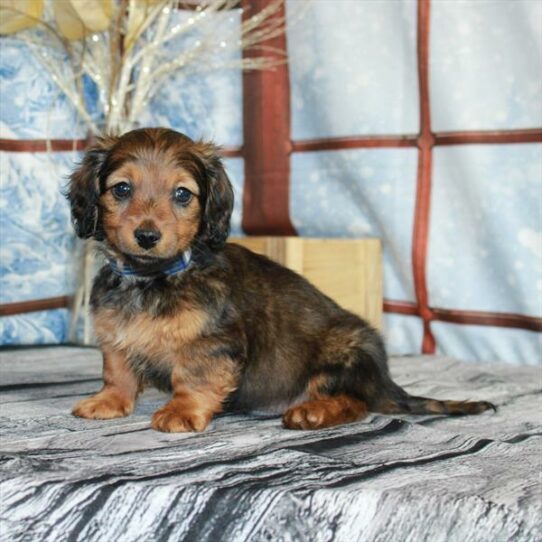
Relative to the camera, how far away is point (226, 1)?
3730 mm

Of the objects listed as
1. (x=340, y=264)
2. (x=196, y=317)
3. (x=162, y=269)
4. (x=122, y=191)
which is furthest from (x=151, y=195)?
(x=340, y=264)

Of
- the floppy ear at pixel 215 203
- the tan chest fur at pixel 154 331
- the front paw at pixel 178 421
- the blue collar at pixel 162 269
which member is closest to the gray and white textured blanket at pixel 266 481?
the front paw at pixel 178 421

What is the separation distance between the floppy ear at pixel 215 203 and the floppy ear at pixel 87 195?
0.86ft

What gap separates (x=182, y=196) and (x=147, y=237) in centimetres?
20

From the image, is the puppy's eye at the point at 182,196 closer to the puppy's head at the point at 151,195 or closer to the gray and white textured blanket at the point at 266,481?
the puppy's head at the point at 151,195

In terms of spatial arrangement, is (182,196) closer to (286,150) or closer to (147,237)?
(147,237)

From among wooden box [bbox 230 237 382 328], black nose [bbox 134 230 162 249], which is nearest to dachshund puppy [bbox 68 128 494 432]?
black nose [bbox 134 230 162 249]

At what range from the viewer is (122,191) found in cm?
228

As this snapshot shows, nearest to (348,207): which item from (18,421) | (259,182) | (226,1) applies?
(259,182)

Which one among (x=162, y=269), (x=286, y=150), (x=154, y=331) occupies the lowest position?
(x=154, y=331)

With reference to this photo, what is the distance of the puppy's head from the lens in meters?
2.19

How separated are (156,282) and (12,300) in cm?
149

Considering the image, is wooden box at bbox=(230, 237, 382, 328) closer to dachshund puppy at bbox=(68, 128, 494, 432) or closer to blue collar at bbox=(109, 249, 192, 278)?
dachshund puppy at bbox=(68, 128, 494, 432)

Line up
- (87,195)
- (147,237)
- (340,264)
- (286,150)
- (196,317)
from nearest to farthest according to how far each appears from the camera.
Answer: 1. (147,237)
2. (196,317)
3. (87,195)
4. (340,264)
5. (286,150)
